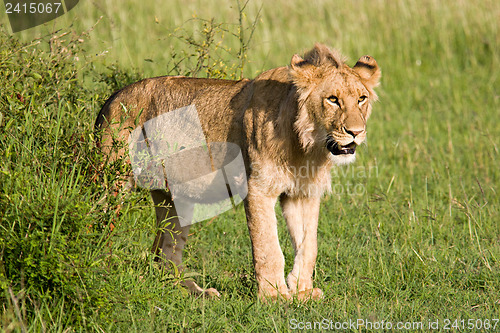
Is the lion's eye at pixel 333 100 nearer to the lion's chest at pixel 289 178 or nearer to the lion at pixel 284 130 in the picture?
the lion at pixel 284 130

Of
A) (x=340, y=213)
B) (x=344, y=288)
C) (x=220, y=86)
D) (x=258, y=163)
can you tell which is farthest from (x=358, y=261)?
(x=220, y=86)

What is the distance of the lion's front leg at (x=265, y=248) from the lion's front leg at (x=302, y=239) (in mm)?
182

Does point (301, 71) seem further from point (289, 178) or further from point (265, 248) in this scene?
point (265, 248)

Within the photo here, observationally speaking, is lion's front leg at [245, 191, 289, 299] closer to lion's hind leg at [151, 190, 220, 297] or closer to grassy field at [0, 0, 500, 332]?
grassy field at [0, 0, 500, 332]

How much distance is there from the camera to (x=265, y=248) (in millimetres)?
4371

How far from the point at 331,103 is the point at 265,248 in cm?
108

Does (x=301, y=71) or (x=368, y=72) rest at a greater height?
(x=301, y=71)

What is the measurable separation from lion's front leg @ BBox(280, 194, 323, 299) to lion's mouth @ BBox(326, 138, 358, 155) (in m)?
0.65

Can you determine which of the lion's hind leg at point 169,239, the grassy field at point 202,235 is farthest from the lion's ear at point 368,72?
the lion's hind leg at point 169,239

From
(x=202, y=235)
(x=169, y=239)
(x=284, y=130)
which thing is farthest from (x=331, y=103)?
(x=202, y=235)

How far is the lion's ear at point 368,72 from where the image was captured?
171 inches

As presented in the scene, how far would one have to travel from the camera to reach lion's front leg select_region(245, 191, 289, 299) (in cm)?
435

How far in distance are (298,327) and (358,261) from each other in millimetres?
1420

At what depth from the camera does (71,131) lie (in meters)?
4.10
